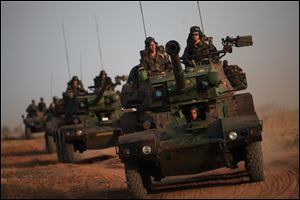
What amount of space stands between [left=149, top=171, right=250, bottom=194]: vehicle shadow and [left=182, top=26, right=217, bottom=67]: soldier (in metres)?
2.04

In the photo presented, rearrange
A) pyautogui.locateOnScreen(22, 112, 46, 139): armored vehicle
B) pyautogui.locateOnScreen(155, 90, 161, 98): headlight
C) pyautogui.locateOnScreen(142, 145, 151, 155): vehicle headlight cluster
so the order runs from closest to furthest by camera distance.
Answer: pyautogui.locateOnScreen(142, 145, 151, 155): vehicle headlight cluster, pyautogui.locateOnScreen(155, 90, 161, 98): headlight, pyautogui.locateOnScreen(22, 112, 46, 139): armored vehicle

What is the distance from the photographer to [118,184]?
10383 millimetres

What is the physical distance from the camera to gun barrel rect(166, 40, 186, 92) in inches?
318

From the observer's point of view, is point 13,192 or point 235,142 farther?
point 13,192

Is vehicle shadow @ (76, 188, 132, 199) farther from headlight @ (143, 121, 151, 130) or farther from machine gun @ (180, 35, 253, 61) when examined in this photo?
machine gun @ (180, 35, 253, 61)

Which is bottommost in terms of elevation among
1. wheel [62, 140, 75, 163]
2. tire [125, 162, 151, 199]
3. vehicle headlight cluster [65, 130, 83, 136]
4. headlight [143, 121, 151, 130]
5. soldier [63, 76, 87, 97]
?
wheel [62, 140, 75, 163]

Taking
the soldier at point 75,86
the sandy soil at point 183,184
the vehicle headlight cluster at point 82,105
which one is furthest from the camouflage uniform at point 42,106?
the sandy soil at point 183,184

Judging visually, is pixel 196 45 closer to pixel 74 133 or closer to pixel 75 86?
pixel 74 133

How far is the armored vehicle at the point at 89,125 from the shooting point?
15.4 meters

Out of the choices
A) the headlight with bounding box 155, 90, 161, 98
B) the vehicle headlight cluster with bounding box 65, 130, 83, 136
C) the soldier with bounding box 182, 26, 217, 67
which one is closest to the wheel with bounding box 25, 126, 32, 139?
the vehicle headlight cluster with bounding box 65, 130, 83, 136

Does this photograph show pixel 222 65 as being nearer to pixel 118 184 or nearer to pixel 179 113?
pixel 179 113

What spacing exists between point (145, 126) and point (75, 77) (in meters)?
10.7

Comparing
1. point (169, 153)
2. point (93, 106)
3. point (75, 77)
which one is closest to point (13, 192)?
point (169, 153)

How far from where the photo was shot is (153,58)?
1053 centimetres
